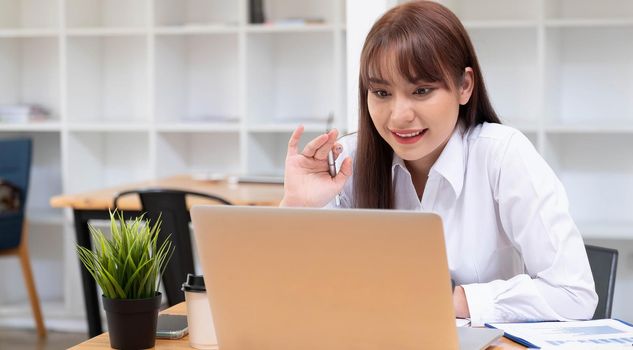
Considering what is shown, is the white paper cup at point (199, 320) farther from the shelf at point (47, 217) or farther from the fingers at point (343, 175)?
the shelf at point (47, 217)

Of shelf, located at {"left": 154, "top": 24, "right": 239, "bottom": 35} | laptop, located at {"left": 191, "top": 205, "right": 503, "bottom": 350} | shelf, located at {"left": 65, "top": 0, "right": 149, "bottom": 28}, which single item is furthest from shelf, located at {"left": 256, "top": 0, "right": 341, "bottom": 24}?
laptop, located at {"left": 191, "top": 205, "right": 503, "bottom": 350}

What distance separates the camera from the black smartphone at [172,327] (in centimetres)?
160

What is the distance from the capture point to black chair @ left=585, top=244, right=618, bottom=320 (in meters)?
1.97

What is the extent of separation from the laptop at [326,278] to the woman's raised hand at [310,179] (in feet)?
1.96

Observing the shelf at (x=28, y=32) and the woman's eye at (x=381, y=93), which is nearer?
the woman's eye at (x=381, y=93)

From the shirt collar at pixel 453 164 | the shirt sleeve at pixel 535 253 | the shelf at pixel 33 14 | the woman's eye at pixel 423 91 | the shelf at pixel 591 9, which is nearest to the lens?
the shirt sleeve at pixel 535 253

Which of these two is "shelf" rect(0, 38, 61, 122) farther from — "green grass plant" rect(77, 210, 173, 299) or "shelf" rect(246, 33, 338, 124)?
"green grass plant" rect(77, 210, 173, 299)

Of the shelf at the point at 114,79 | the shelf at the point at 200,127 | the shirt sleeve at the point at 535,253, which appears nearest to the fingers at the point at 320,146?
the shirt sleeve at the point at 535,253

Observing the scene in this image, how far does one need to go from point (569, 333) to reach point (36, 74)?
419 cm

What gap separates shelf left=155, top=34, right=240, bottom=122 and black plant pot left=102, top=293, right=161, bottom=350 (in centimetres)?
342

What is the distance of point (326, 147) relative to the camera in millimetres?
1887

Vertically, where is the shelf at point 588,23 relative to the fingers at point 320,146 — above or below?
above

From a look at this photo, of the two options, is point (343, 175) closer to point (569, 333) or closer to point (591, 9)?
point (569, 333)

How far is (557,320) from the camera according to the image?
1.69 m
